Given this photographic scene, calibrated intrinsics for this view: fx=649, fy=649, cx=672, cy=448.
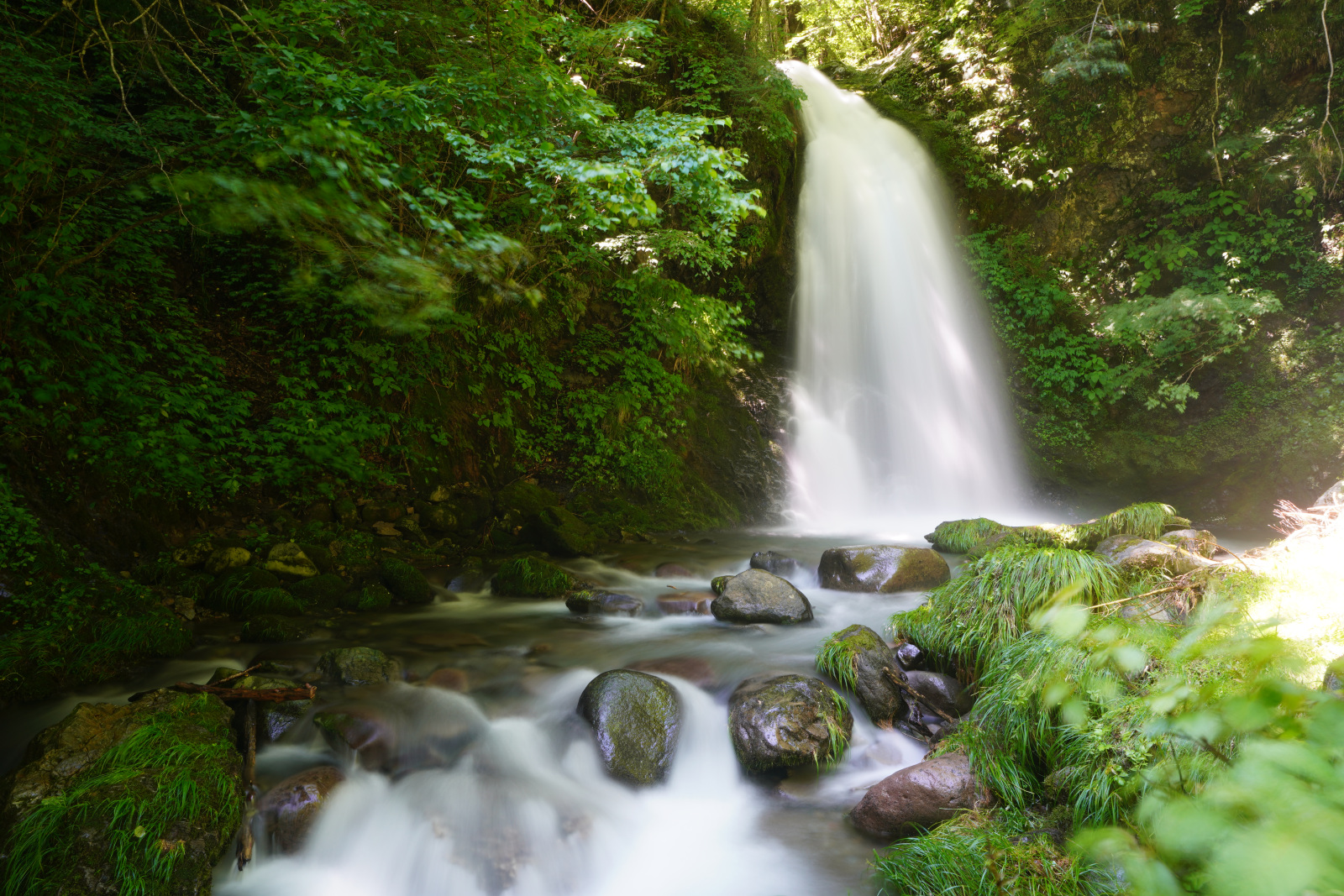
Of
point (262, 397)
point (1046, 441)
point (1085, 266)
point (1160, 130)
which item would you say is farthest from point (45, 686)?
point (1160, 130)

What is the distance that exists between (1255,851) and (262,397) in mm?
7929

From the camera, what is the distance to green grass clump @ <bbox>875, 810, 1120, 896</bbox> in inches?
94.2

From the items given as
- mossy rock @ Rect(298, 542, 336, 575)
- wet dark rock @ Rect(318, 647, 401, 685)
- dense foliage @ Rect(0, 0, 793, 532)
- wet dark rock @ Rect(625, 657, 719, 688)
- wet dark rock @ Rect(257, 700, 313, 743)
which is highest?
dense foliage @ Rect(0, 0, 793, 532)

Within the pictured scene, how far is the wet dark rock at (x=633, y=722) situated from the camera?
366cm

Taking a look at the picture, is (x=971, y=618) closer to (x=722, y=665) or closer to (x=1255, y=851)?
(x=722, y=665)

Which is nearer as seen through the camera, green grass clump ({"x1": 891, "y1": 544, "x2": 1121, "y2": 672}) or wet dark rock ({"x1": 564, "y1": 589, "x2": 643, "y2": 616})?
green grass clump ({"x1": 891, "y1": 544, "x2": 1121, "y2": 672})

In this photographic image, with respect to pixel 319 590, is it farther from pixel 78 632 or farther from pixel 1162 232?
pixel 1162 232

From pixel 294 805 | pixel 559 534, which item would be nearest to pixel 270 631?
pixel 294 805

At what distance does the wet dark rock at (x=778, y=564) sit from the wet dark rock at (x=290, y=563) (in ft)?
14.1

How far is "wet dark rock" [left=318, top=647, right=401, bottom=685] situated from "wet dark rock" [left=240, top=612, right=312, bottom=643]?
2.46 ft

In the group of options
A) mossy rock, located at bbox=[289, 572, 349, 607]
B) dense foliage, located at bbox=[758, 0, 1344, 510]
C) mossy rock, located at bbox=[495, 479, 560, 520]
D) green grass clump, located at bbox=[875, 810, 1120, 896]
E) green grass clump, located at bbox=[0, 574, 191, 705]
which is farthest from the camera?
dense foliage, located at bbox=[758, 0, 1344, 510]

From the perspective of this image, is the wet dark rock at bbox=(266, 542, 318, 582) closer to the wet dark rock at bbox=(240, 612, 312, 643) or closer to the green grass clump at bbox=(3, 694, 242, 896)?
the wet dark rock at bbox=(240, 612, 312, 643)

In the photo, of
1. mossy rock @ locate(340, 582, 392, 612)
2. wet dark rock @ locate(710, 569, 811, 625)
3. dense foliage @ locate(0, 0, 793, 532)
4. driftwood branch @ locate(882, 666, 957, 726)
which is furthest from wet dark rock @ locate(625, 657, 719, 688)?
dense foliage @ locate(0, 0, 793, 532)

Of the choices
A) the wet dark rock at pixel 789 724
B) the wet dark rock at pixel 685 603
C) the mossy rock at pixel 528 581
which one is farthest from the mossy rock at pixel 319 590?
the wet dark rock at pixel 789 724
